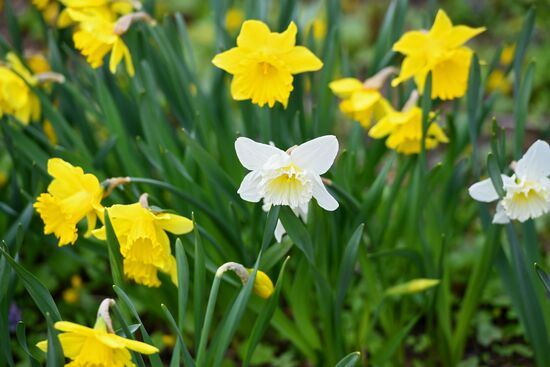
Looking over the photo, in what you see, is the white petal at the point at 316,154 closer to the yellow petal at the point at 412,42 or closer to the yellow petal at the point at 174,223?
the yellow petal at the point at 174,223

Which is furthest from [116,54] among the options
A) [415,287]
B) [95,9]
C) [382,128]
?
[415,287]

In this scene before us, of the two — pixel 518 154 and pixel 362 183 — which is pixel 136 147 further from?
pixel 518 154

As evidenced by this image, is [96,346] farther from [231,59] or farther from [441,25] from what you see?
[441,25]

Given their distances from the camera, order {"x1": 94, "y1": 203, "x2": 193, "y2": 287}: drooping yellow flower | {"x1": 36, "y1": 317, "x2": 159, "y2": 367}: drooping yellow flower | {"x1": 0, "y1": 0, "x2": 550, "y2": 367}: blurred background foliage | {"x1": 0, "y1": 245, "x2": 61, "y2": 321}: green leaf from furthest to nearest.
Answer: {"x1": 0, "y1": 0, "x2": 550, "y2": 367}: blurred background foliage → {"x1": 94, "y1": 203, "x2": 193, "y2": 287}: drooping yellow flower → {"x1": 0, "y1": 245, "x2": 61, "y2": 321}: green leaf → {"x1": 36, "y1": 317, "x2": 159, "y2": 367}: drooping yellow flower

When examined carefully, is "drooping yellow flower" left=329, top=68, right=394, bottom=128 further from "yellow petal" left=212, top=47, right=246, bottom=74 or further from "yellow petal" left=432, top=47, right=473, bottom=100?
"yellow petal" left=212, top=47, right=246, bottom=74

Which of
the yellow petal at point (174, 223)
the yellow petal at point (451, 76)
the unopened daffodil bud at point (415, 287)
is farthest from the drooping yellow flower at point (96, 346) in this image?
the yellow petal at point (451, 76)

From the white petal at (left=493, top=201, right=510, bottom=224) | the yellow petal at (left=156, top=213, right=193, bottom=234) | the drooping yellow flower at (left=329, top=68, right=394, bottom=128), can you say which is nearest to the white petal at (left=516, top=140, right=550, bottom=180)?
the white petal at (left=493, top=201, right=510, bottom=224)
